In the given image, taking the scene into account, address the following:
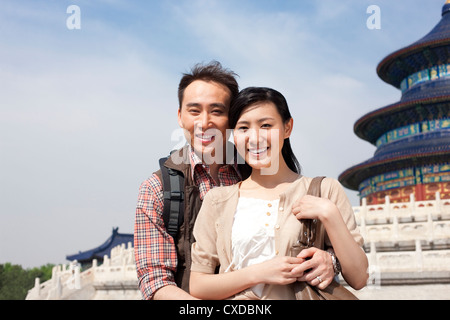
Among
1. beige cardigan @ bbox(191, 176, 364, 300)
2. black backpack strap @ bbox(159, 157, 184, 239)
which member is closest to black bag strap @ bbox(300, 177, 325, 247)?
beige cardigan @ bbox(191, 176, 364, 300)

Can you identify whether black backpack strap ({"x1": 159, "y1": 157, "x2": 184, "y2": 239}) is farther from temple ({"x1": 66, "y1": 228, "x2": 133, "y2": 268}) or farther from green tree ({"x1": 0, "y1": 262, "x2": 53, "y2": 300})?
temple ({"x1": 66, "y1": 228, "x2": 133, "y2": 268})

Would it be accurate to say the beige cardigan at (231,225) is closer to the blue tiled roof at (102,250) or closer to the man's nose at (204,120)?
the man's nose at (204,120)

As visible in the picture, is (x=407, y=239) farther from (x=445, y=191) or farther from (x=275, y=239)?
(x=445, y=191)

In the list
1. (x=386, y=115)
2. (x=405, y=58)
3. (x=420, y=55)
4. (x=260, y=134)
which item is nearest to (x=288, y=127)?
(x=260, y=134)

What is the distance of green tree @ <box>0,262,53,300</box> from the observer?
38406 millimetres

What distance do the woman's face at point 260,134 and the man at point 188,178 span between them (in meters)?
0.47

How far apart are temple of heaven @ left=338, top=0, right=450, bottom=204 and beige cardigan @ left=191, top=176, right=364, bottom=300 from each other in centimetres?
2664

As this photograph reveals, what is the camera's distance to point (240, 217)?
116 inches

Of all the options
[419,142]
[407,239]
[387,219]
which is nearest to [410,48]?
[419,142]

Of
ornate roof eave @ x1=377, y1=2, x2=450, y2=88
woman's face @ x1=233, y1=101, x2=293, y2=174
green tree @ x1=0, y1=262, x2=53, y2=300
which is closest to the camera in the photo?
woman's face @ x1=233, y1=101, x2=293, y2=174

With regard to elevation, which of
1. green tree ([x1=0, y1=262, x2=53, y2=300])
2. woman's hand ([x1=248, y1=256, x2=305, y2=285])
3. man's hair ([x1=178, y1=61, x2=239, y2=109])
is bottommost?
green tree ([x1=0, y1=262, x2=53, y2=300])

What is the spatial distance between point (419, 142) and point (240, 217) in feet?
93.4

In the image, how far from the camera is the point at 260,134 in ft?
9.94

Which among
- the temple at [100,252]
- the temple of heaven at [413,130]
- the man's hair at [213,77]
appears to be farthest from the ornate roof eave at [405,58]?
the man's hair at [213,77]
